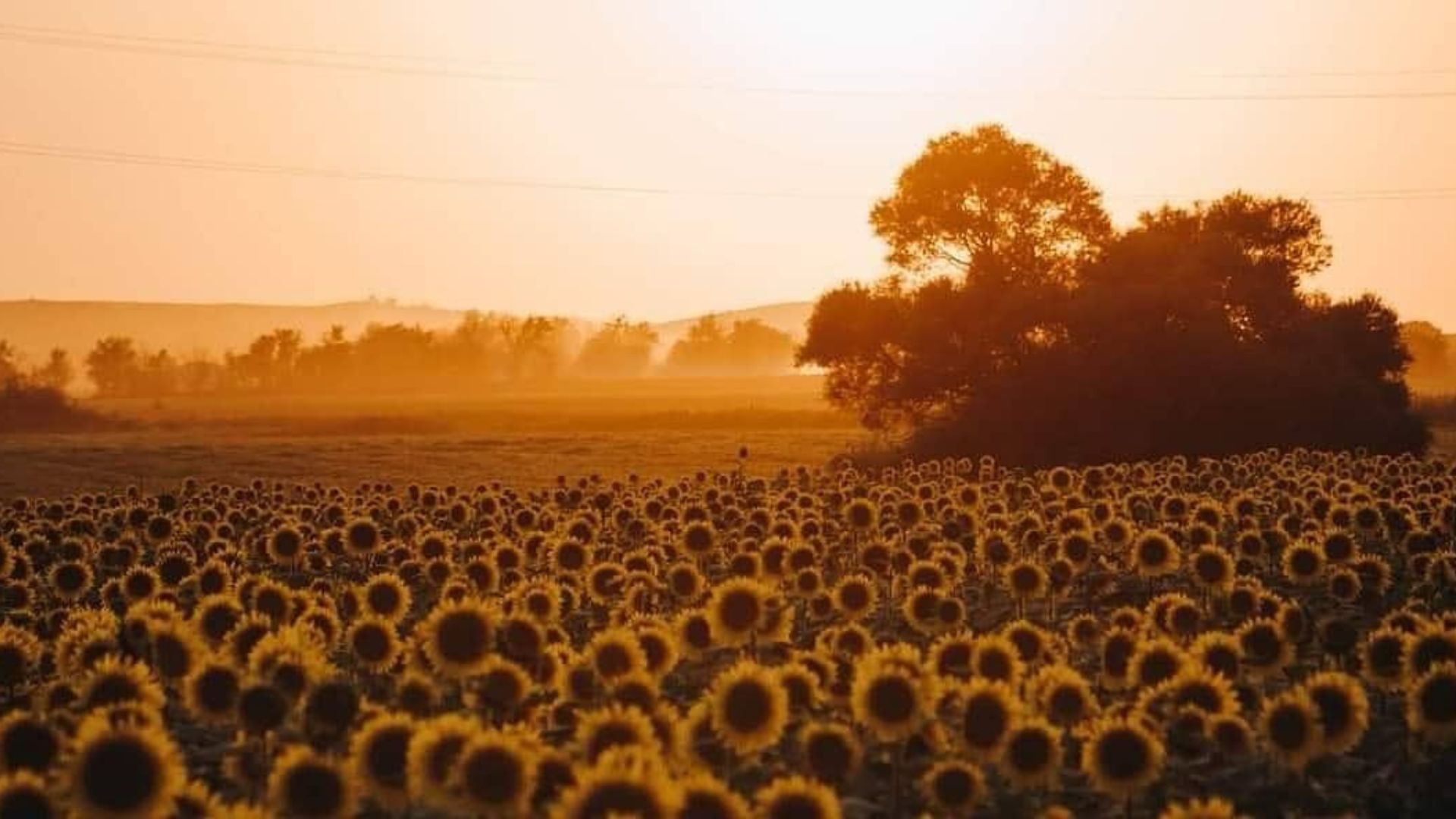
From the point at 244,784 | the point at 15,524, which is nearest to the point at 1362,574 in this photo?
the point at 244,784

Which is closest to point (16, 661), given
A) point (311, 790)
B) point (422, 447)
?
point (311, 790)

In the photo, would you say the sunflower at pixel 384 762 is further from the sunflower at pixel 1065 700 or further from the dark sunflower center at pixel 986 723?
the sunflower at pixel 1065 700

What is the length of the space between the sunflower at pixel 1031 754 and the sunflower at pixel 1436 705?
2.89 metres

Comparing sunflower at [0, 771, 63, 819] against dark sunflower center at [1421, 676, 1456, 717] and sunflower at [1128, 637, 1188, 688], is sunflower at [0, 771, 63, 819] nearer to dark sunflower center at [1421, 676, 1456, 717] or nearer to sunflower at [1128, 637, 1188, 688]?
sunflower at [1128, 637, 1188, 688]

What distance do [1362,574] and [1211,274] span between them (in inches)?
1756

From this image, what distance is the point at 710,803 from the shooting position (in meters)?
8.71

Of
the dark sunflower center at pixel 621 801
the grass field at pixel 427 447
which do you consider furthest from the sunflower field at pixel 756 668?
the grass field at pixel 427 447

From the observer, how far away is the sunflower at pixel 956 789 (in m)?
10.5

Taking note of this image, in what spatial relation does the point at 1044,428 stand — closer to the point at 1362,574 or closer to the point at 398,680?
the point at 1362,574

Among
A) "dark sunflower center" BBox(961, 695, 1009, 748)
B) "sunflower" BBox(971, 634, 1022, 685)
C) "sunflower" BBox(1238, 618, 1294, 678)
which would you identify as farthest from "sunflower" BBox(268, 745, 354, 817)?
"sunflower" BBox(1238, 618, 1294, 678)

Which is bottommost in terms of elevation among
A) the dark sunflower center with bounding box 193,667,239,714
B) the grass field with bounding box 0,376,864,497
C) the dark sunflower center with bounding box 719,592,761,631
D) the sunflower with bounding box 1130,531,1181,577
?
the grass field with bounding box 0,376,864,497

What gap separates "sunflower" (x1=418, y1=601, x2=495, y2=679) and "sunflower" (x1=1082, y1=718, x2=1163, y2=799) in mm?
5032

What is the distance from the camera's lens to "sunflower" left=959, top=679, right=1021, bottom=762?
1120 cm

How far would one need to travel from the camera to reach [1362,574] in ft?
59.4
